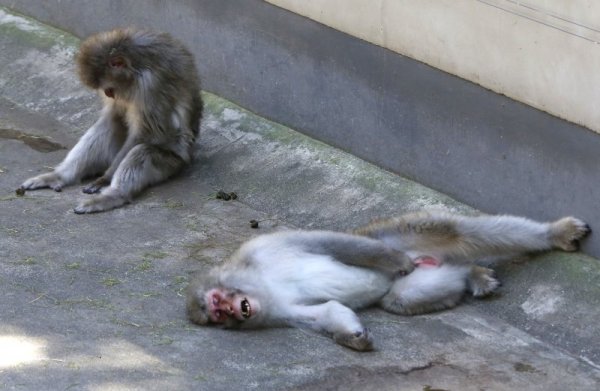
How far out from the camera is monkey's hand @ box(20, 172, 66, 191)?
363 inches

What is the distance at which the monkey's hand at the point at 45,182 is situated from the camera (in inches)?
363

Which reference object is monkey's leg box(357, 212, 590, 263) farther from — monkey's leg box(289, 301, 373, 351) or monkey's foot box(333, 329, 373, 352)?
monkey's foot box(333, 329, 373, 352)

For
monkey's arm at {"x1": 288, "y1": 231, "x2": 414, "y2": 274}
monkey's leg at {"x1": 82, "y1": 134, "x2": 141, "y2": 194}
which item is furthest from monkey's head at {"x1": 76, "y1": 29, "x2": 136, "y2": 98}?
monkey's arm at {"x1": 288, "y1": 231, "x2": 414, "y2": 274}

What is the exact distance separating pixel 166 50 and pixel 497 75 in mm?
2668

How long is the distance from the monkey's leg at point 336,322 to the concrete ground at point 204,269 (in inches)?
2.7

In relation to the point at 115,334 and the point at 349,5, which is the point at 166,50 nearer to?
the point at 349,5

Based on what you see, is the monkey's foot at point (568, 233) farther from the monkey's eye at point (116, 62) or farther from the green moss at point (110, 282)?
the monkey's eye at point (116, 62)

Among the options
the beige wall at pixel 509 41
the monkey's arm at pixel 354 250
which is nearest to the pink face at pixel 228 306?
the monkey's arm at pixel 354 250

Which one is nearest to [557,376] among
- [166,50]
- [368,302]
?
[368,302]

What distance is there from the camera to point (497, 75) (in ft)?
26.0

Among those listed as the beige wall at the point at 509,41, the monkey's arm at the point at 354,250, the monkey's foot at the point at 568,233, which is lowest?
the monkey's arm at the point at 354,250

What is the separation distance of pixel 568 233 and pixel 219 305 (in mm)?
2162

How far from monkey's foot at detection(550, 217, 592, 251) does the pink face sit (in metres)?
1.90

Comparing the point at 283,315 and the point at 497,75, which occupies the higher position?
the point at 497,75
